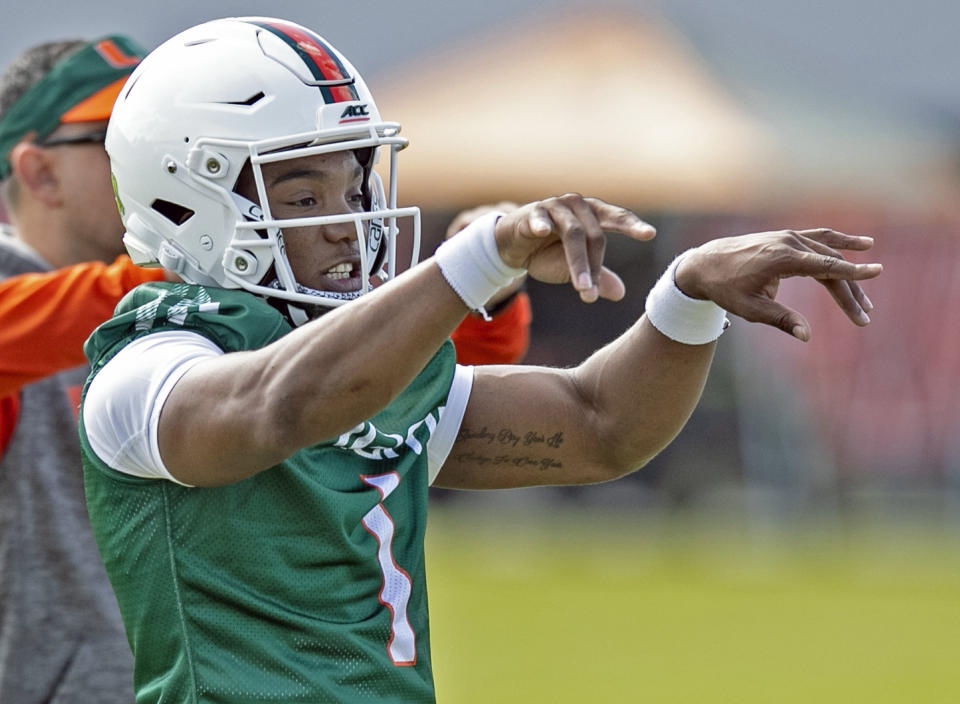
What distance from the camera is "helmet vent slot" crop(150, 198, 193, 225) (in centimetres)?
288

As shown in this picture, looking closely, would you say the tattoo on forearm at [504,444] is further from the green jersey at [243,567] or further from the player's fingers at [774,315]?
the player's fingers at [774,315]

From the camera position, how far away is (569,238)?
2.16 metres

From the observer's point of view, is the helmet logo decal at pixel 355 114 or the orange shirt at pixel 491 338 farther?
the orange shirt at pixel 491 338

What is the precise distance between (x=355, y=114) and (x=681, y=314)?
68 cm

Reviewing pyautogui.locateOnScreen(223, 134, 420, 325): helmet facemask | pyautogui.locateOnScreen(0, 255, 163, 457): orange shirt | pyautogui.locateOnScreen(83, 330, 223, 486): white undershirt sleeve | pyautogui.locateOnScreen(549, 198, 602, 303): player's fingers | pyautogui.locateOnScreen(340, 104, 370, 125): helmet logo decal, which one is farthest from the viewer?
pyautogui.locateOnScreen(0, 255, 163, 457): orange shirt

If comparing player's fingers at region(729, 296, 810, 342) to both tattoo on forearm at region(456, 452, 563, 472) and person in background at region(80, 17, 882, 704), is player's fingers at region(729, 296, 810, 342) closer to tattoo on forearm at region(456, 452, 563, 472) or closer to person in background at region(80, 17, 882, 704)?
person in background at region(80, 17, 882, 704)

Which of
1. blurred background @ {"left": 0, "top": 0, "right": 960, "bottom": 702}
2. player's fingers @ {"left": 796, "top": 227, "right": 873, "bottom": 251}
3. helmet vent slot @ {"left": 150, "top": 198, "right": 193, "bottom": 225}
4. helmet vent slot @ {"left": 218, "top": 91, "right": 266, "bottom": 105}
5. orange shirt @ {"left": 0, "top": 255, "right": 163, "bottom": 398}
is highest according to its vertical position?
helmet vent slot @ {"left": 218, "top": 91, "right": 266, "bottom": 105}

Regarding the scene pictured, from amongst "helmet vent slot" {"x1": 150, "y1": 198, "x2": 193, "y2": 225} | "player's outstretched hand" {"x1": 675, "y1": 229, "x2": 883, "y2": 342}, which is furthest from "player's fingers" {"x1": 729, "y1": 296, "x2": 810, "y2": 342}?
"helmet vent slot" {"x1": 150, "y1": 198, "x2": 193, "y2": 225}

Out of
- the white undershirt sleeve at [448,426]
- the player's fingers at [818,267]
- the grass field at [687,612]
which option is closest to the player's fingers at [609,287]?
the player's fingers at [818,267]

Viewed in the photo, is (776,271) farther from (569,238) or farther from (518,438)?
(518,438)

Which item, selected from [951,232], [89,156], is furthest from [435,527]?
[89,156]

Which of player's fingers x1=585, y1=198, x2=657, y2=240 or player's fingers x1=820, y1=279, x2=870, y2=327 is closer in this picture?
player's fingers x1=585, y1=198, x2=657, y2=240

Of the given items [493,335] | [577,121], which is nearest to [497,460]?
[493,335]

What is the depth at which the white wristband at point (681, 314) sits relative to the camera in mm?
2758
